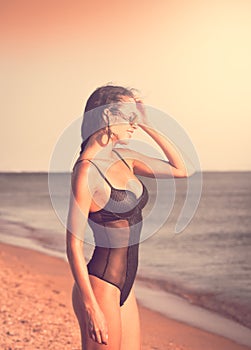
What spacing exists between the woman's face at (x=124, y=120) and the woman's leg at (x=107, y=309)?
0.41m

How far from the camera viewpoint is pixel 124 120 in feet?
6.30

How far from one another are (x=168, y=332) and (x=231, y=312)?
657mm

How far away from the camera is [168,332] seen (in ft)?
10.9

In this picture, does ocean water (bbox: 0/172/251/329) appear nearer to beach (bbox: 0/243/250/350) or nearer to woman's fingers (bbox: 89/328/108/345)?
beach (bbox: 0/243/250/350)

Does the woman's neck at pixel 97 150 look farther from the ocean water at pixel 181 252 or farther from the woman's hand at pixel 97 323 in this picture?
the ocean water at pixel 181 252

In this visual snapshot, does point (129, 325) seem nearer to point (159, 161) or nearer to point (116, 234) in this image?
point (116, 234)

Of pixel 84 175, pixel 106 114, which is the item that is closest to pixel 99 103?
pixel 106 114

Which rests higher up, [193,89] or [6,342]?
[193,89]

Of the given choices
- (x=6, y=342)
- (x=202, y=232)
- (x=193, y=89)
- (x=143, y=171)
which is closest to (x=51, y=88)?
(x=193, y=89)

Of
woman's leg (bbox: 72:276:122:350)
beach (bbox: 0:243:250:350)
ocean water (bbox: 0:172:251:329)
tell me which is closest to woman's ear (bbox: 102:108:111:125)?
woman's leg (bbox: 72:276:122:350)

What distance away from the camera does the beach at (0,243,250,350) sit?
3.10m

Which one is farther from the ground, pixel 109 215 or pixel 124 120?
pixel 124 120

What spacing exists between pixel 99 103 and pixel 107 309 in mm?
556

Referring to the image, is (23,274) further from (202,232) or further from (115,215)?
(202,232)
